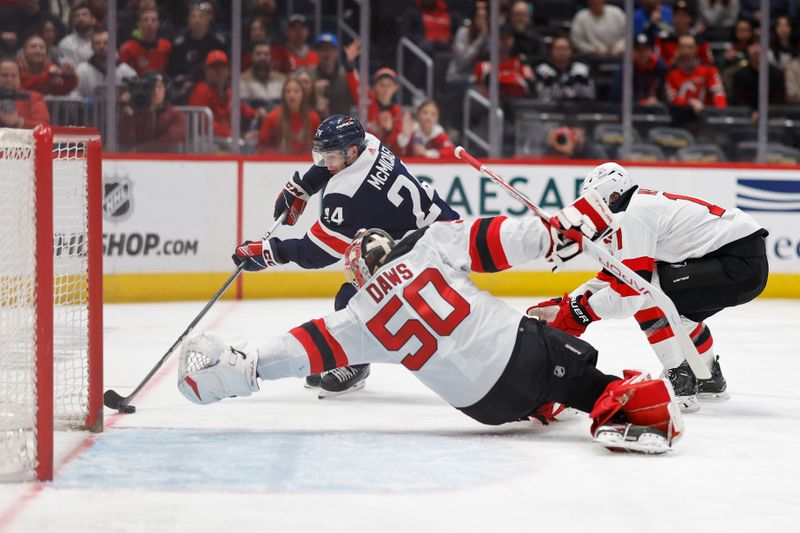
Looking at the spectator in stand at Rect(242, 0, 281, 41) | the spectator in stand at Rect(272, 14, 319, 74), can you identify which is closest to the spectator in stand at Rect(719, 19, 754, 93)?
the spectator in stand at Rect(272, 14, 319, 74)

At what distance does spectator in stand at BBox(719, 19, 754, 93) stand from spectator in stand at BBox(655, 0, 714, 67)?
5.6 inches

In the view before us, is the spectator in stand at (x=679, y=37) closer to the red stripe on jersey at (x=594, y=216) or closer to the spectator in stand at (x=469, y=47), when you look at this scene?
the spectator in stand at (x=469, y=47)

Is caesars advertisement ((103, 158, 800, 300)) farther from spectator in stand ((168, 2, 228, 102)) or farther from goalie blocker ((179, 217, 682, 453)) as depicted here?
goalie blocker ((179, 217, 682, 453))

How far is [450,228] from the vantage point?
366 centimetres

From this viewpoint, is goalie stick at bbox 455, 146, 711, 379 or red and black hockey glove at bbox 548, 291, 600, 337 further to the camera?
A: red and black hockey glove at bbox 548, 291, 600, 337

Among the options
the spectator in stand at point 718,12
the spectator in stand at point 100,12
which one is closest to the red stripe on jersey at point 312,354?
the spectator in stand at point 100,12

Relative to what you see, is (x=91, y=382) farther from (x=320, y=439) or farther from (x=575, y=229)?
(x=575, y=229)

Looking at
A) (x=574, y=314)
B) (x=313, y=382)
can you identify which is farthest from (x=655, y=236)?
(x=313, y=382)

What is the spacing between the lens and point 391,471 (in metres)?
3.36

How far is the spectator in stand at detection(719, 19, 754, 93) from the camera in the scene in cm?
898

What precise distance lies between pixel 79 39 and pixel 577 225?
4.94m

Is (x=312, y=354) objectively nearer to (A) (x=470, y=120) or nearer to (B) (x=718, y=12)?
(A) (x=470, y=120)

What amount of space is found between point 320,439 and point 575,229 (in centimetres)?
105

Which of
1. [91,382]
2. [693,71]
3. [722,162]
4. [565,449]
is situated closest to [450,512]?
[565,449]
